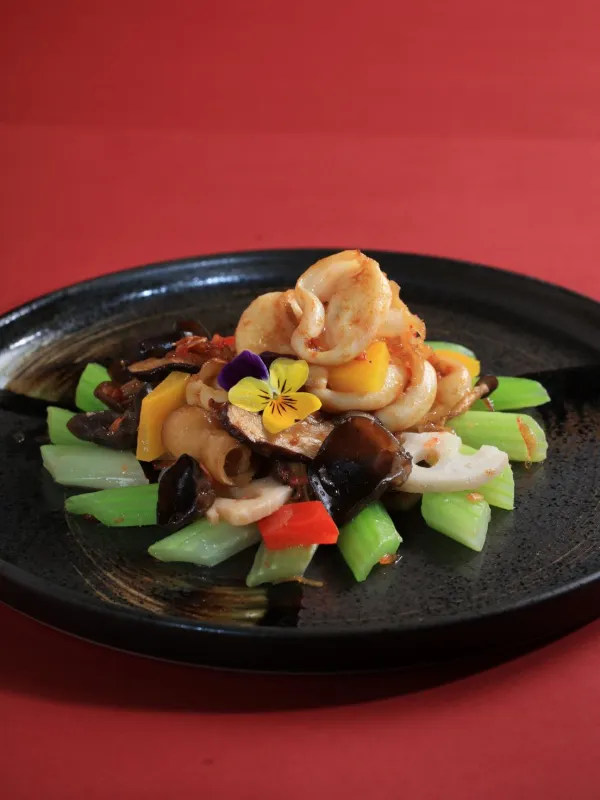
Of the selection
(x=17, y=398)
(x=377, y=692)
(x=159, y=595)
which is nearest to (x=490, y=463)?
(x=377, y=692)

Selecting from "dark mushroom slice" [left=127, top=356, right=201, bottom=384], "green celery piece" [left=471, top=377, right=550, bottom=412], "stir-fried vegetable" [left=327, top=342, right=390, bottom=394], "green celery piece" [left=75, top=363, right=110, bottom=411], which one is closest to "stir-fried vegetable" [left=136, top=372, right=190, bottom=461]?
"dark mushroom slice" [left=127, top=356, right=201, bottom=384]

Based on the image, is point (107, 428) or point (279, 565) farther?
point (107, 428)

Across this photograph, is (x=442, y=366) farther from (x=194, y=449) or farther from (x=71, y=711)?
(x=71, y=711)

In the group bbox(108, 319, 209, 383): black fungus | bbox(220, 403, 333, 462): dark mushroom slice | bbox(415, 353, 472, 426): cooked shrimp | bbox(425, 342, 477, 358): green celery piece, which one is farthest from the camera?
bbox(425, 342, 477, 358): green celery piece

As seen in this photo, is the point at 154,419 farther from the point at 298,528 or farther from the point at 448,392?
the point at 448,392

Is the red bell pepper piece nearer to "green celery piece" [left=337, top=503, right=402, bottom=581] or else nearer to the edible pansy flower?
"green celery piece" [left=337, top=503, right=402, bottom=581]

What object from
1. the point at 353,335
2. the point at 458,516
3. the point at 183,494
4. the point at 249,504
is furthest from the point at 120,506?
the point at 458,516

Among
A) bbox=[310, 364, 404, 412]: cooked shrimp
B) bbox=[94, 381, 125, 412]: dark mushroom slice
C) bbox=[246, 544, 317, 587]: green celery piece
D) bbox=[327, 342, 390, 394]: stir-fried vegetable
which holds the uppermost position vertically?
bbox=[327, 342, 390, 394]: stir-fried vegetable
